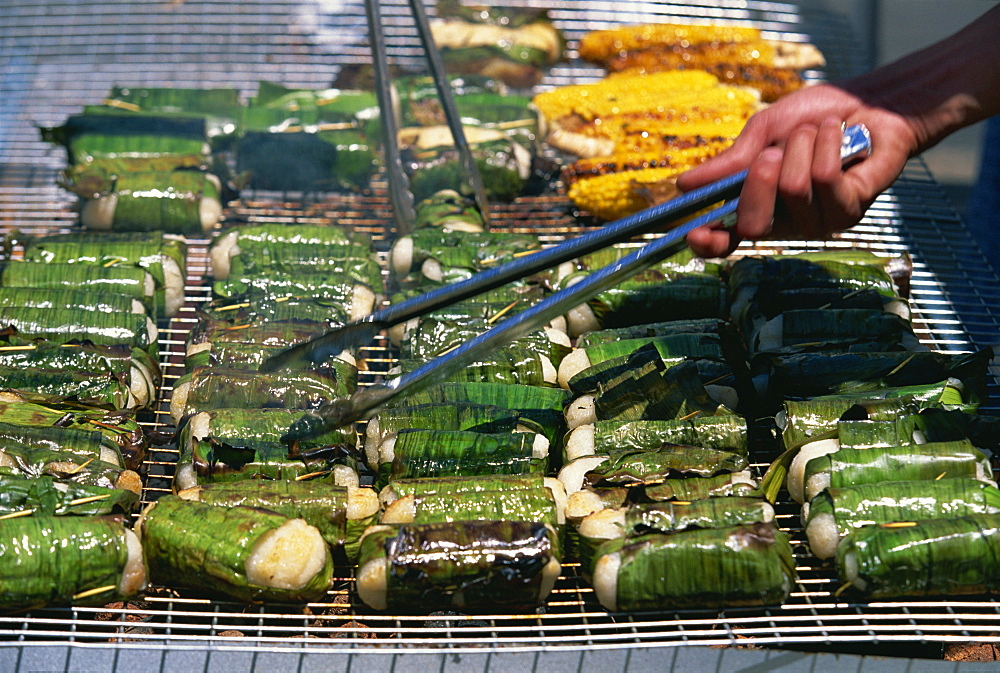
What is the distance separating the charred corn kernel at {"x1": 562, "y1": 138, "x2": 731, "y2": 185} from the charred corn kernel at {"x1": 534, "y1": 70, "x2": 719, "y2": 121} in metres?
0.64

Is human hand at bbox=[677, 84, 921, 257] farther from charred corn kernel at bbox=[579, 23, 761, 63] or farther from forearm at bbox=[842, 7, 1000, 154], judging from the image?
charred corn kernel at bbox=[579, 23, 761, 63]

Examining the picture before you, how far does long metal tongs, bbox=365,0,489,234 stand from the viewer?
6355 mm

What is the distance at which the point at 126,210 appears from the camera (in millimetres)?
6785

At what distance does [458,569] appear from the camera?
416 centimetres

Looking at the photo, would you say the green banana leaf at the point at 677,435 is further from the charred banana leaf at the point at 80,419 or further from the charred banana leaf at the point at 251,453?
the charred banana leaf at the point at 80,419

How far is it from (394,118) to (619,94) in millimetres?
2253

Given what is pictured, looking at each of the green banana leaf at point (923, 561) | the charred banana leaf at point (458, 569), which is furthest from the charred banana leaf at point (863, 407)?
the charred banana leaf at point (458, 569)

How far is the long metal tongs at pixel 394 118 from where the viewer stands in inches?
250

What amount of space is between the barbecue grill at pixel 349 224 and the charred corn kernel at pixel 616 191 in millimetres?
234

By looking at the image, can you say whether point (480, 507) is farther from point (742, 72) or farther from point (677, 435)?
point (742, 72)

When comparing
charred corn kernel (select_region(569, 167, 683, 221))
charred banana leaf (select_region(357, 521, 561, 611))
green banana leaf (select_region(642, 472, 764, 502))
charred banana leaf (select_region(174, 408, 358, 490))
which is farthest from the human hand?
charred banana leaf (select_region(174, 408, 358, 490))

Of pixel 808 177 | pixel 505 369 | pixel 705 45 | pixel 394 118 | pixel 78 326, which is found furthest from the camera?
pixel 705 45

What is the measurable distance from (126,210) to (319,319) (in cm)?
197

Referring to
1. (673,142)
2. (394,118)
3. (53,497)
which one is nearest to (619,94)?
(673,142)
